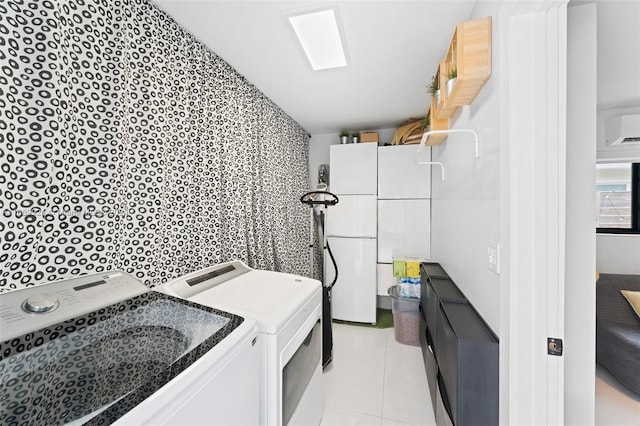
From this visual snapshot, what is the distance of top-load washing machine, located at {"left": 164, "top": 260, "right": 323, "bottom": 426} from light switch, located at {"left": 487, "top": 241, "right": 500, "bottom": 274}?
90cm

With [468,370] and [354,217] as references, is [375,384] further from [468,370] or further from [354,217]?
[354,217]

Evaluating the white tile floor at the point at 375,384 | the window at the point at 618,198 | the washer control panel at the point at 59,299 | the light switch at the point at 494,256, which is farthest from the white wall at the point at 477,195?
the window at the point at 618,198

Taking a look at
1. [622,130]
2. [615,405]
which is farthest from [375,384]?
[622,130]

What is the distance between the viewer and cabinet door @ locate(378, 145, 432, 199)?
2979 millimetres

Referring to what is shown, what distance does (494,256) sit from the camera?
1092 millimetres

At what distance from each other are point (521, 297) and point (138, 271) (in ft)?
5.68

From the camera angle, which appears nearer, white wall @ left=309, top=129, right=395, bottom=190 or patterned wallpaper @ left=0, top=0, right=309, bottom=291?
patterned wallpaper @ left=0, top=0, right=309, bottom=291

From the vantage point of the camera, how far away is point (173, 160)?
1427 millimetres

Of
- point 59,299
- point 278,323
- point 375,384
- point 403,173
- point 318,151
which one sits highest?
point 318,151

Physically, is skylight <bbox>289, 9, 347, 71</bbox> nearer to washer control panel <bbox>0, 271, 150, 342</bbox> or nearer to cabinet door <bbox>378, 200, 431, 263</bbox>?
washer control panel <bbox>0, 271, 150, 342</bbox>

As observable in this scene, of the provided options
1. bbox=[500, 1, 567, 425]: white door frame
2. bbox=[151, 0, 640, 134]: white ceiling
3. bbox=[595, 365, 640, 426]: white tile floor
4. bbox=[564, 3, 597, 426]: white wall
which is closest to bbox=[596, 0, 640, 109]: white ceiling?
bbox=[151, 0, 640, 134]: white ceiling

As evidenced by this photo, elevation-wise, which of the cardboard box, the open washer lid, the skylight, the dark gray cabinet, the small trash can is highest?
the skylight

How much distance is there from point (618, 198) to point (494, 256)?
3.22 m

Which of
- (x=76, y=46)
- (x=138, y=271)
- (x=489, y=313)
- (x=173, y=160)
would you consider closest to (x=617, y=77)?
(x=489, y=313)
